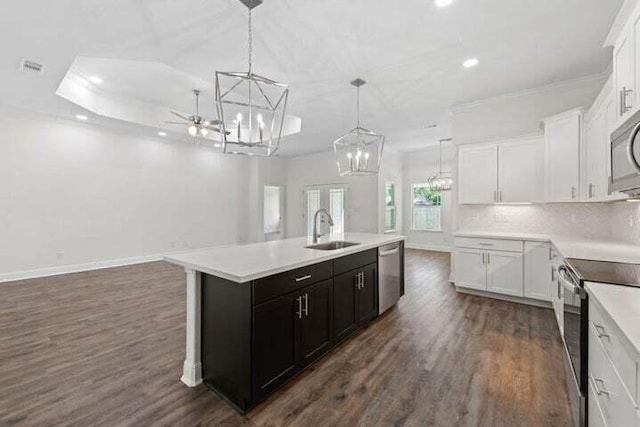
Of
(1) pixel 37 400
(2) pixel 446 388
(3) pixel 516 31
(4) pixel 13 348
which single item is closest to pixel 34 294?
(4) pixel 13 348

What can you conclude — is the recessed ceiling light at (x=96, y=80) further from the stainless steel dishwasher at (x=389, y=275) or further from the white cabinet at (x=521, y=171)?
the white cabinet at (x=521, y=171)

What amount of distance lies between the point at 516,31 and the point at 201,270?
12.0 ft

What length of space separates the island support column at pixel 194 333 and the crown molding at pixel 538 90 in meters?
4.86

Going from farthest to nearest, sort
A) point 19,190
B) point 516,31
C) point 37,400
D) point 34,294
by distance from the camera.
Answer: point 19,190 → point 34,294 → point 516,31 → point 37,400

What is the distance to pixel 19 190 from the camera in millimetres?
4965

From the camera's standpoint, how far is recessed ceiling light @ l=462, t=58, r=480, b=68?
3314 mm

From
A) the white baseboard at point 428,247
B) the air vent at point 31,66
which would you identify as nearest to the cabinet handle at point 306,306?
the air vent at point 31,66

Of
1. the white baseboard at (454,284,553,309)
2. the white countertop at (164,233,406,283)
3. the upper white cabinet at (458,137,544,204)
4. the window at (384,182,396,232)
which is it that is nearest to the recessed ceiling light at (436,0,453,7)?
the white countertop at (164,233,406,283)

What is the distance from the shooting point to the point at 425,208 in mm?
8844

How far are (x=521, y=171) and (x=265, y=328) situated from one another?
4.12m

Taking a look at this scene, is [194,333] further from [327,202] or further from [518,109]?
[327,202]

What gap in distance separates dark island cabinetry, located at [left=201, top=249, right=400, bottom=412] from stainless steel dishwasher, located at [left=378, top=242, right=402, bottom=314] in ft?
3.06

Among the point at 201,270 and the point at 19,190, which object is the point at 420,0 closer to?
the point at 201,270

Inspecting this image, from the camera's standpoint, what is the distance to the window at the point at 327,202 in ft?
27.3
